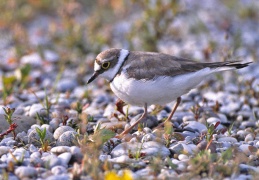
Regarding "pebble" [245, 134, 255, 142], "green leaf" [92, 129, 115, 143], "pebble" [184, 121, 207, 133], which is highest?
"green leaf" [92, 129, 115, 143]

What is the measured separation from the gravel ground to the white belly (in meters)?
0.27

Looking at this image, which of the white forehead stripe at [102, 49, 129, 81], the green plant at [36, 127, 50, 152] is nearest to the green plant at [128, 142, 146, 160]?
the green plant at [36, 127, 50, 152]

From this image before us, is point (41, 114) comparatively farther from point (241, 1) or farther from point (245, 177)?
point (241, 1)

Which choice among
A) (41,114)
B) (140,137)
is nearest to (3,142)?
(41,114)

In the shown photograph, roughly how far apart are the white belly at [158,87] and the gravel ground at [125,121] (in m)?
0.27

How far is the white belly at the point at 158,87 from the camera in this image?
4445 millimetres

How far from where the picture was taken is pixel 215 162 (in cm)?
362

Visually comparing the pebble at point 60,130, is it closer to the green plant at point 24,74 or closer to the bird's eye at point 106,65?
the bird's eye at point 106,65

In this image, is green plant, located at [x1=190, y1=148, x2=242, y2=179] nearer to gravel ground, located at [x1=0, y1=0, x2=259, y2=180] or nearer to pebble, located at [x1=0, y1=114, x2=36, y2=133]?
gravel ground, located at [x1=0, y1=0, x2=259, y2=180]

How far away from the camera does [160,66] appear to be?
456 cm

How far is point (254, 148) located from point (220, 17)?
5.04 m

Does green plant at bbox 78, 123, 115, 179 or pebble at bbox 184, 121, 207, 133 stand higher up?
green plant at bbox 78, 123, 115, 179

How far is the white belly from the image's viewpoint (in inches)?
175

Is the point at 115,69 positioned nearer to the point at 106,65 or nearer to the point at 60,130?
the point at 106,65
